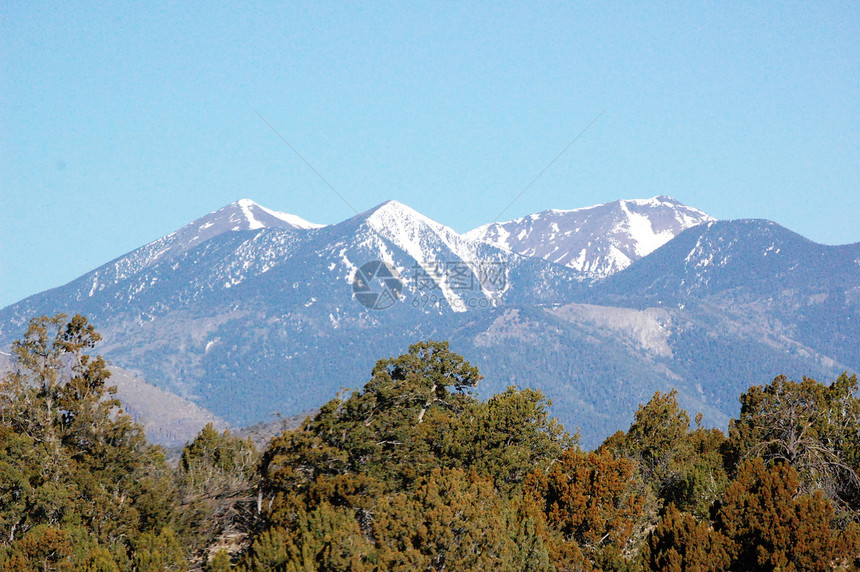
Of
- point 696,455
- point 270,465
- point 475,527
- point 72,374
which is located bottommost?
point 696,455

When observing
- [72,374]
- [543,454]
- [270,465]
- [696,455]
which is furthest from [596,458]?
[72,374]

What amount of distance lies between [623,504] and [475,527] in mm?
16000

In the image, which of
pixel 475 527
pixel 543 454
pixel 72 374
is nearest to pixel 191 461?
pixel 72 374

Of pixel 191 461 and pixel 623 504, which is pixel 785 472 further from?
pixel 191 461

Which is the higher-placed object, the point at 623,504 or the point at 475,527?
the point at 475,527

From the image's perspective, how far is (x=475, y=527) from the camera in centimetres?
4797

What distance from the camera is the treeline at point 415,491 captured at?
49500mm

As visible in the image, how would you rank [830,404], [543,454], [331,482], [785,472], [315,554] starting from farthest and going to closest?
1. [830,404]
2. [543,454]
3. [331,482]
4. [785,472]
5. [315,554]

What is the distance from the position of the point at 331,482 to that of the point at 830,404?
4732cm

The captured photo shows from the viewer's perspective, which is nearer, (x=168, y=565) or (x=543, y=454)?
(x=168, y=565)

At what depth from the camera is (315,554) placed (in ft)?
157

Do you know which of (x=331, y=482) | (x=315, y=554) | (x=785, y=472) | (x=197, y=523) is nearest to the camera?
(x=315, y=554)

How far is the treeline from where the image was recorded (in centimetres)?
4950

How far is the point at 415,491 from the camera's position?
56.4 metres
